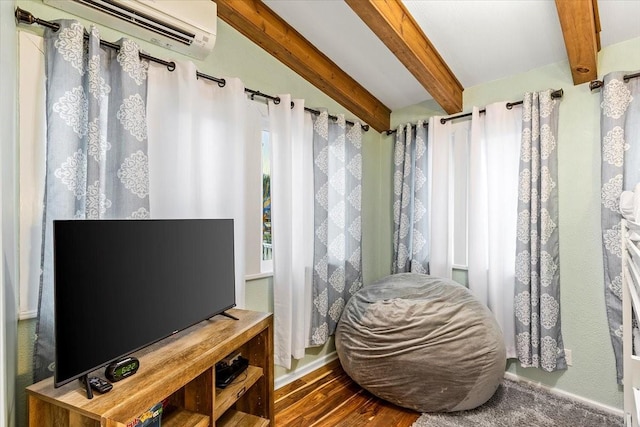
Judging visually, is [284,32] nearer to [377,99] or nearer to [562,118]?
[377,99]

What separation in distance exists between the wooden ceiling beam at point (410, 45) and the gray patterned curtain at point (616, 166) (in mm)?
971

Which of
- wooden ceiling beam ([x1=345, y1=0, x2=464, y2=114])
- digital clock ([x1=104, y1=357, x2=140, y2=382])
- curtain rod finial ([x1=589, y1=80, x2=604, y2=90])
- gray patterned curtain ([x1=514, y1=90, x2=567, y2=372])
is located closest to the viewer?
digital clock ([x1=104, y1=357, x2=140, y2=382])

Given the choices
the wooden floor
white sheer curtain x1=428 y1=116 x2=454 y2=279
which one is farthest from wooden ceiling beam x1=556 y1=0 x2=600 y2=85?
the wooden floor

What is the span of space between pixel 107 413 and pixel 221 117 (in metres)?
1.62

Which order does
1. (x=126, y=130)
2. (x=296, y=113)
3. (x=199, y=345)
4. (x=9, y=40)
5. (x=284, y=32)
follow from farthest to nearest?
1. (x=296, y=113)
2. (x=284, y=32)
3. (x=126, y=130)
4. (x=199, y=345)
5. (x=9, y=40)

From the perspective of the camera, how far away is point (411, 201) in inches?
117

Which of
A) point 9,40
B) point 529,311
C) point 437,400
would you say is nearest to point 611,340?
point 529,311

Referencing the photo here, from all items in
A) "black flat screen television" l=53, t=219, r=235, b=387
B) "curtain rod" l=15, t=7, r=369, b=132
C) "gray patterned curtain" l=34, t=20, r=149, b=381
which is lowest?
"black flat screen television" l=53, t=219, r=235, b=387

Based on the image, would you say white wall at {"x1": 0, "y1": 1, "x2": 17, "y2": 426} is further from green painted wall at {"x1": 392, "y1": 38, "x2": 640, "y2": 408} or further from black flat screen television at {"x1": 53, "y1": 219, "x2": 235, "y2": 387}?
green painted wall at {"x1": 392, "y1": 38, "x2": 640, "y2": 408}

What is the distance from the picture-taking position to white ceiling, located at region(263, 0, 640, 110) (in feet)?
6.21

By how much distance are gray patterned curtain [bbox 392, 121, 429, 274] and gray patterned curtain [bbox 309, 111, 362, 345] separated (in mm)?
386

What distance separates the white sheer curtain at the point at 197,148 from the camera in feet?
5.84

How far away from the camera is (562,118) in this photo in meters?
2.29

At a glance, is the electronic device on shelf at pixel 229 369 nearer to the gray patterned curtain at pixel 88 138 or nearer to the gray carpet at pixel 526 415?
the gray patterned curtain at pixel 88 138
